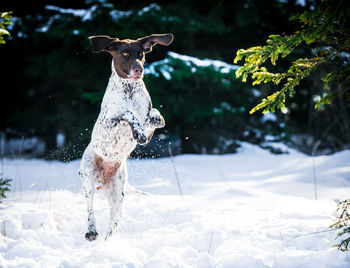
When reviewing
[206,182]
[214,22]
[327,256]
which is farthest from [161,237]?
[214,22]

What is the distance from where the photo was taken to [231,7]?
31.3ft

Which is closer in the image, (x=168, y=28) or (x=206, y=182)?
(x=206, y=182)

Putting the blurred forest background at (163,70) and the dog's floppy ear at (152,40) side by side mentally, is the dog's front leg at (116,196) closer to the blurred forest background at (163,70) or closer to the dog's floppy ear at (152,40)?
the dog's floppy ear at (152,40)

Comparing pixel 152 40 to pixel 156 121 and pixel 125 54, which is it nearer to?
pixel 125 54

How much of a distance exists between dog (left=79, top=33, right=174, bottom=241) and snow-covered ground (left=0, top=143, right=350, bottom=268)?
49 centimetres

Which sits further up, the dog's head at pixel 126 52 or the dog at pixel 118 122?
the dog's head at pixel 126 52

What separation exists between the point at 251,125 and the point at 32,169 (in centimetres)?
595

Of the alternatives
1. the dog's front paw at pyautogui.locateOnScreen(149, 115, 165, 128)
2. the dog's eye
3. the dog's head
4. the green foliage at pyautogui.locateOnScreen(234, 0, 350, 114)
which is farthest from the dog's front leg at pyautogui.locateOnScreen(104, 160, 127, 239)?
the green foliage at pyautogui.locateOnScreen(234, 0, 350, 114)

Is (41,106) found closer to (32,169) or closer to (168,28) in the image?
(32,169)

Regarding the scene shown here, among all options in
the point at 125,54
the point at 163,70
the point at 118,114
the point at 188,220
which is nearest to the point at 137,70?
the point at 125,54

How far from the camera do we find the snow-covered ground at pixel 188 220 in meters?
3.03

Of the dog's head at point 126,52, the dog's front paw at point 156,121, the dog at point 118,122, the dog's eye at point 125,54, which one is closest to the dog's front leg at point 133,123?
the dog at point 118,122

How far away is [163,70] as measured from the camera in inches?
293

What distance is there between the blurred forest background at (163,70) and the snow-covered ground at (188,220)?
4.70 feet
